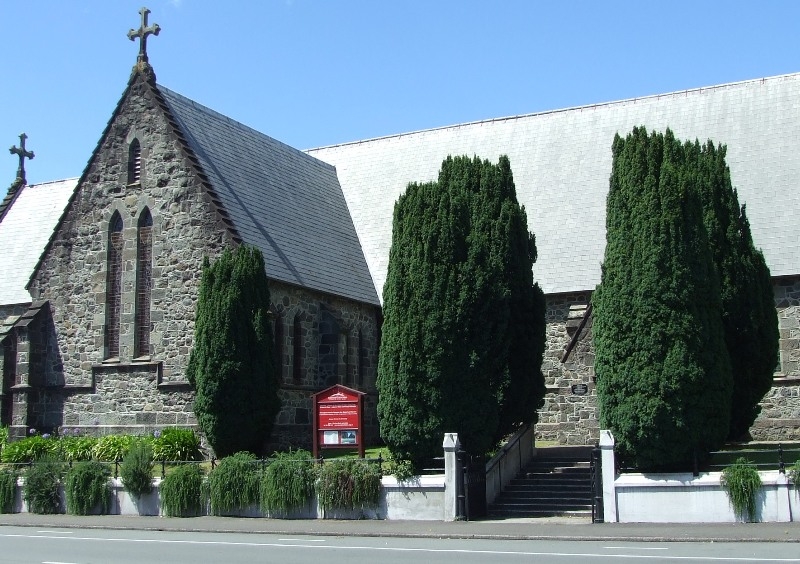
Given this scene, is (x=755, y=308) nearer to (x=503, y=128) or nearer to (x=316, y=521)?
(x=316, y=521)

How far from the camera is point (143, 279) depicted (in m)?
27.4

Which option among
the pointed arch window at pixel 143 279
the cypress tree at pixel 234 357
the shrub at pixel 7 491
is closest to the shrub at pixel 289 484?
the cypress tree at pixel 234 357

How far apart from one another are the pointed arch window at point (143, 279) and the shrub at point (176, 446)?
307 centimetres

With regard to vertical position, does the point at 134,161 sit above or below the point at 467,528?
above

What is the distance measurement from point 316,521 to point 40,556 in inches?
259

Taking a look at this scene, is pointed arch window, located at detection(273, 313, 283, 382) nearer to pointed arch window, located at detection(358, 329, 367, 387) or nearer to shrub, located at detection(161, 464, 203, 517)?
pointed arch window, located at detection(358, 329, 367, 387)

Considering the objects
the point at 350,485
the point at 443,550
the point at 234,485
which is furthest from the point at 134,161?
the point at 443,550

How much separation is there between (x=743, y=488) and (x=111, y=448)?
15.2 metres

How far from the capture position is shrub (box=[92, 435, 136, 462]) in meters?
24.3

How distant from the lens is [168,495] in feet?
69.7

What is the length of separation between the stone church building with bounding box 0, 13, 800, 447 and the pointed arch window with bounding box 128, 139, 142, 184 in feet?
0.15

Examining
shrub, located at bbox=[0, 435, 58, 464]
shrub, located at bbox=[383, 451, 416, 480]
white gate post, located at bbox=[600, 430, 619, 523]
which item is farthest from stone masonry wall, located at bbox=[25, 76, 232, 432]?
white gate post, located at bbox=[600, 430, 619, 523]

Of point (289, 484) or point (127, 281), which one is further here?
point (127, 281)

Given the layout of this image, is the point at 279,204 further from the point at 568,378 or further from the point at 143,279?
the point at 568,378
